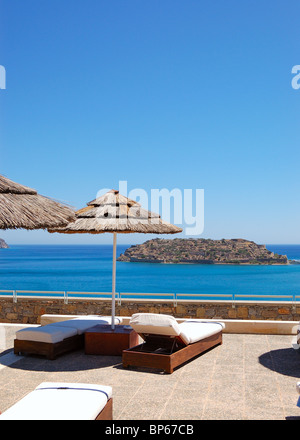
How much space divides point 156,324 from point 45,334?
165 cm

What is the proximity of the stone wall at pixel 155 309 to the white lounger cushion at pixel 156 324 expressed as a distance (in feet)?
17.2

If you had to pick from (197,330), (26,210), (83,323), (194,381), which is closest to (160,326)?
(194,381)

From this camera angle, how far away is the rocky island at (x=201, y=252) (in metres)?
58.0

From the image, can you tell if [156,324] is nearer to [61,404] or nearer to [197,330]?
[197,330]

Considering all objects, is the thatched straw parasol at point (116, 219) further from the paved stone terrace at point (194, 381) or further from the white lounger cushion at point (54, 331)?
the paved stone terrace at point (194, 381)

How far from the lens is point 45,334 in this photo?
6.01 metres

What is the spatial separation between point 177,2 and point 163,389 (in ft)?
34.4

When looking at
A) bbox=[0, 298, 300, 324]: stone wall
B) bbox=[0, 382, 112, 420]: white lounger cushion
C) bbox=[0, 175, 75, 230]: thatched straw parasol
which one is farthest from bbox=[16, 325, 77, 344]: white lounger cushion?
bbox=[0, 298, 300, 324]: stone wall

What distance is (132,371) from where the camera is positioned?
5547 mm

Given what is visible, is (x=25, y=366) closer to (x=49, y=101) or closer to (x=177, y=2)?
(x=177, y=2)

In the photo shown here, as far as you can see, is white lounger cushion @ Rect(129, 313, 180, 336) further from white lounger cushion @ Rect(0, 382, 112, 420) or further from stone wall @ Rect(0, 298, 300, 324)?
stone wall @ Rect(0, 298, 300, 324)

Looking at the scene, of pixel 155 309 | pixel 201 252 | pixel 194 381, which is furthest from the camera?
pixel 201 252

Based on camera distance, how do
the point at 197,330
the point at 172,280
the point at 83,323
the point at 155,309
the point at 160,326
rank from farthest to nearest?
the point at 172,280
the point at 155,309
the point at 83,323
the point at 197,330
the point at 160,326
